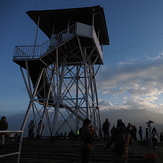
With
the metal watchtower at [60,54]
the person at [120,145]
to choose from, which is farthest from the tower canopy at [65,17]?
the person at [120,145]

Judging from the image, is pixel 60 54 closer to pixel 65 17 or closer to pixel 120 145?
pixel 65 17

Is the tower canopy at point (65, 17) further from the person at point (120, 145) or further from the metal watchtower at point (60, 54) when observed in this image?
the person at point (120, 145)

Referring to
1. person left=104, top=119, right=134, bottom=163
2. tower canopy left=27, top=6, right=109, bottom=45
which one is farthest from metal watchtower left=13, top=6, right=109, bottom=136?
person left=104, top=119, right=134, bottom=163

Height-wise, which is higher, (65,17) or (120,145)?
(65,17)

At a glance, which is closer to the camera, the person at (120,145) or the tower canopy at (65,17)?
the person at (120,145)

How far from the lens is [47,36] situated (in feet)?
70.5

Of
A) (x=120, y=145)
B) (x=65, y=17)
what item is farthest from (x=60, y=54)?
(x=120, y=145)

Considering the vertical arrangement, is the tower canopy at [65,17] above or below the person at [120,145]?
above

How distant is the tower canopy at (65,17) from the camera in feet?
56.0

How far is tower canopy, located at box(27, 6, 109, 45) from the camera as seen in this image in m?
17.1

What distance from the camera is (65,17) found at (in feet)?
60.3

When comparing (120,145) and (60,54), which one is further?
(60,54)

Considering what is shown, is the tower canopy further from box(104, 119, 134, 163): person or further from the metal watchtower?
box(104, 119, 134, 163): person

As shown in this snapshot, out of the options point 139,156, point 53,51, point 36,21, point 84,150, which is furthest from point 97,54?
point 84,150
